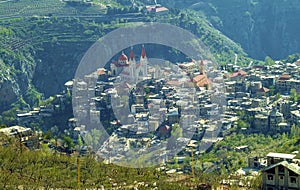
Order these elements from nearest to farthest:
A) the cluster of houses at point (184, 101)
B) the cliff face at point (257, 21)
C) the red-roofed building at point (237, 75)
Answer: the cluster of houses at point (184, 101) < the red-roofed building at point (237, 75) < the cliff face at point (257, 21)

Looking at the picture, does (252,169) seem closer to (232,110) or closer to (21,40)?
(232,110)

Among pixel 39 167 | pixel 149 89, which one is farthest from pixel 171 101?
pixel 39 167

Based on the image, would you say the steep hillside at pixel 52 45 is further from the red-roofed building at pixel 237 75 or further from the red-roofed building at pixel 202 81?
the red-roofed building at pixel 202 81

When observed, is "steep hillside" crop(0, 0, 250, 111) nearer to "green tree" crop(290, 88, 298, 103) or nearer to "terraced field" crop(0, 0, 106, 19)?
"terraced field" crop(0, 0, 106, 19)

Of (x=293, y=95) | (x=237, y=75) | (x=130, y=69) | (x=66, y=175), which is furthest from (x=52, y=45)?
(x=66, y=175)

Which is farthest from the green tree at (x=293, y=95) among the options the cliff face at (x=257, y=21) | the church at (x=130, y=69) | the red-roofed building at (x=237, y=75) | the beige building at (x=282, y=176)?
the cliff face at (x=257, y=21)

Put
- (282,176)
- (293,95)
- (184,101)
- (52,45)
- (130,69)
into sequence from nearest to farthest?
(282,176), (184,101), (293,95), (130,69), (52,45)

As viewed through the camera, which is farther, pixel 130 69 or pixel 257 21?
pixel 257 21

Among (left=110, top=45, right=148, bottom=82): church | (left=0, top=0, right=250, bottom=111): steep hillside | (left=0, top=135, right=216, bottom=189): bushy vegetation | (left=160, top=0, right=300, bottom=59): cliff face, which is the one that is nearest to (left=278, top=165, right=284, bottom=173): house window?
(left=0, top=135, right=216, bottom=189): bushy vegetation

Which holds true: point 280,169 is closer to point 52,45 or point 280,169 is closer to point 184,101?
point 184,101
